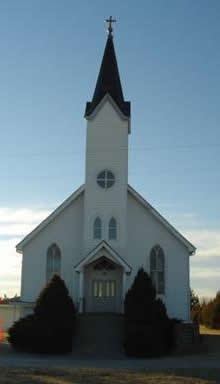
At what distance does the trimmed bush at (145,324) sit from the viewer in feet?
84.3

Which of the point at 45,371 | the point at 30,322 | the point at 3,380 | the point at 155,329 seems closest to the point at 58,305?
the point at 30,322

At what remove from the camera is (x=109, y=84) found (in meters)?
34.6

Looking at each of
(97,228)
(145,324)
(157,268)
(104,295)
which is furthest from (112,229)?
(145,324)

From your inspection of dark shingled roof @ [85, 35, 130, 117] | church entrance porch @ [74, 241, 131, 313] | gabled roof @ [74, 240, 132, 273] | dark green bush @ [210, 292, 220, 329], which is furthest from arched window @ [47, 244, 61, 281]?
dark green bush @ [210, 292, 220, 329]

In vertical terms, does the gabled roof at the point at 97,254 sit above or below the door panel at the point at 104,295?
above

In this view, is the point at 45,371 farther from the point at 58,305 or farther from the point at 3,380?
the point at 58,305

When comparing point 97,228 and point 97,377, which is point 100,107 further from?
point 97,377

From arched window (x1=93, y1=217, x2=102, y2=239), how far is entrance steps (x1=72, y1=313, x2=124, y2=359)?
4510 millimetres

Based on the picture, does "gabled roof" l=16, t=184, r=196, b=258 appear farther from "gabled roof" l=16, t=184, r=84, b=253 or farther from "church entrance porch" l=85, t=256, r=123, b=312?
"church entrance porch" l=85, t=256, r=123, b=312

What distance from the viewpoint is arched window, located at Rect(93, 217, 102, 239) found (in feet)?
106

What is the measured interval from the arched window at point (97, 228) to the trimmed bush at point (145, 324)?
15.2 ft

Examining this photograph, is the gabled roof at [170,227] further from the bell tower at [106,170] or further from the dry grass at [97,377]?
the dry grass at [97,377]

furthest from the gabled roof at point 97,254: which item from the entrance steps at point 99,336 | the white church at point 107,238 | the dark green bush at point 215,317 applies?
the dark green bush at point 215,317

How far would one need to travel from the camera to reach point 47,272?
→ 33.0m
